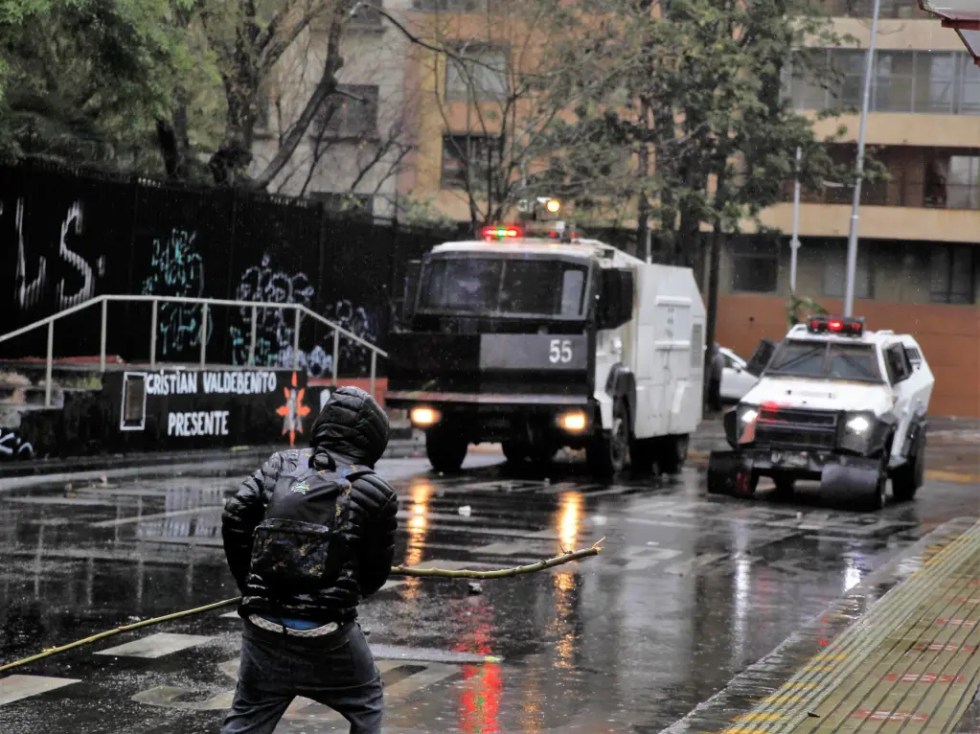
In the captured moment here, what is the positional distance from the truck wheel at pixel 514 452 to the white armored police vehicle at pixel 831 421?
11.0 ft

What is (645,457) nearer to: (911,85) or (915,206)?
(915,206)

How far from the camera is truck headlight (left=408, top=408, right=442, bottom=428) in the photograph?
21219mm

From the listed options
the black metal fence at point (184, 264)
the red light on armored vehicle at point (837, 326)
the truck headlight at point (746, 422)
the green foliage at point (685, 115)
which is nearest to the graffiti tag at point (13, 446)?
the black metal fence at point (184, 264)

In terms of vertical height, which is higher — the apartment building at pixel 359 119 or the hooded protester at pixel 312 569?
the apartment building at pixel 359 119

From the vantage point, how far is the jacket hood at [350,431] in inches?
227

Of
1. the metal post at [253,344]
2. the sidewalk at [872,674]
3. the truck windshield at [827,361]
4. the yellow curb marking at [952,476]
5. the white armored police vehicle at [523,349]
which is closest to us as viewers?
the sidewalk at [872,674]

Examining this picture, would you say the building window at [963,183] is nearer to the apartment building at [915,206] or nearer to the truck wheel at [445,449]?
the apartment building at [915,206]

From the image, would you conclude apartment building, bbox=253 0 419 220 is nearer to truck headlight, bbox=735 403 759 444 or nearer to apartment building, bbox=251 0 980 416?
apartment building, bbox=251 0 980 416

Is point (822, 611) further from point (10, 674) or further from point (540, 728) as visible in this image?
point (10, 674)

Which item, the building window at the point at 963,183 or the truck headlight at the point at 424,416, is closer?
the truck headlight at the point at 424,416

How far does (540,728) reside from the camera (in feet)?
26.6

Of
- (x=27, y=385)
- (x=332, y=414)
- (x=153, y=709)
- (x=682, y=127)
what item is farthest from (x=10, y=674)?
(x=682, y=127)

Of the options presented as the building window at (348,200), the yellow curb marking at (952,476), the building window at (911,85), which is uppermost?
the building window at (911,85)

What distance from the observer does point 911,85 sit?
5891 cm
